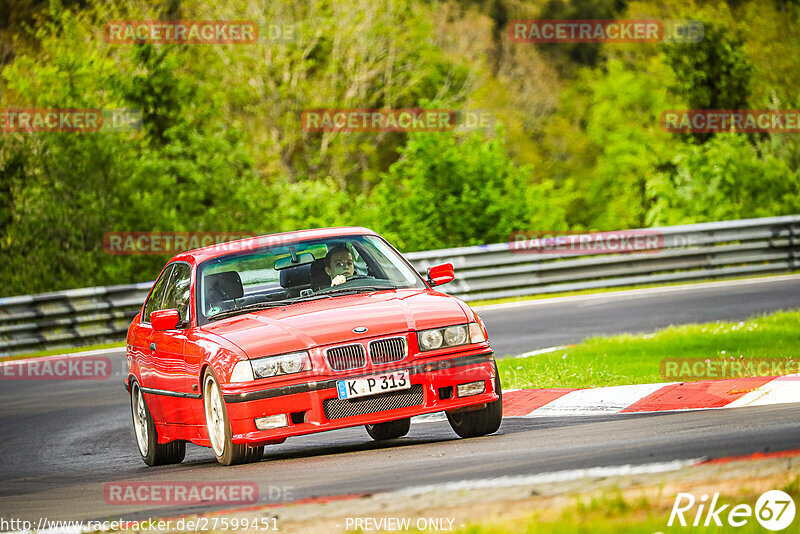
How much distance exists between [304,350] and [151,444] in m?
2.23

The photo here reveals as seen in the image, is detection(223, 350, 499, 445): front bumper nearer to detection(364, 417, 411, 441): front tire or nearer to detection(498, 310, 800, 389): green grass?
detection(364, 417, 411, 441): front tire

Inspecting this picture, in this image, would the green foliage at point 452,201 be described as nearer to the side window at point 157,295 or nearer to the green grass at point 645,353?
the green grass at point 645,353

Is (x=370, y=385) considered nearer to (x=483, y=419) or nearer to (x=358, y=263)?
(x=483, y=419)

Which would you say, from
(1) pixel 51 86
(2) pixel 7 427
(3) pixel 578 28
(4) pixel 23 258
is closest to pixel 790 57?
(3) pixel 578 28

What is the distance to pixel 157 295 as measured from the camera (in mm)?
10391

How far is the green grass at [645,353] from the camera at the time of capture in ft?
36.4

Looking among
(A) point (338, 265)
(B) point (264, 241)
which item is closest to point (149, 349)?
(B) point (264, 241)

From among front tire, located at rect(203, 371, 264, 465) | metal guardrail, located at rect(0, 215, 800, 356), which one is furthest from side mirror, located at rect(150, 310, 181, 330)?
metal guardrail, located at rect(0, 215, 800, 356)

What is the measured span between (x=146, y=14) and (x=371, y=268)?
3453 cm

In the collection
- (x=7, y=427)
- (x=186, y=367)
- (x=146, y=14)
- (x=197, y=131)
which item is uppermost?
(x=146, y=14)

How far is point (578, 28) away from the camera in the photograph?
7031cm

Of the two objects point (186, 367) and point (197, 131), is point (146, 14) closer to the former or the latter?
point (197, 131)

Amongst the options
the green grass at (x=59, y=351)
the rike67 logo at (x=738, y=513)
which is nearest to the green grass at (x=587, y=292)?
the green grass at (x=59, y=351)

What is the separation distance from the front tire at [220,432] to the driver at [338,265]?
130 cm
